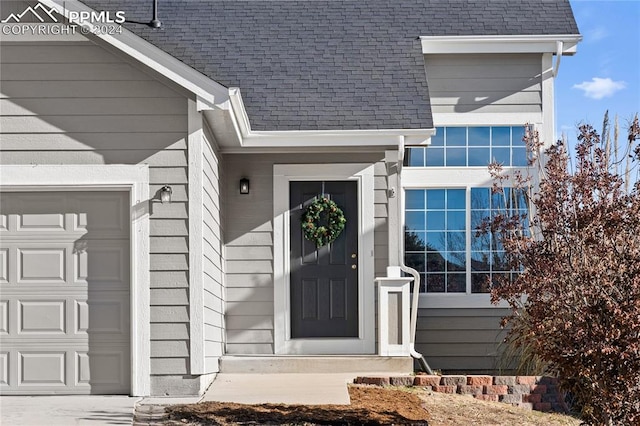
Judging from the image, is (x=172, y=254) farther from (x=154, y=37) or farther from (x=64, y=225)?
(x=154, y=37)

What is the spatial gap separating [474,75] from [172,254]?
513 centimetres

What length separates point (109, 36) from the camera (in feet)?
24.8

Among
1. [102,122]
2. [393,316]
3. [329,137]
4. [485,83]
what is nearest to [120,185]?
[102,122]

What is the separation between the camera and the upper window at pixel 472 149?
36.0 ft

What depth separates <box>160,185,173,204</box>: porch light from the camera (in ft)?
25.0

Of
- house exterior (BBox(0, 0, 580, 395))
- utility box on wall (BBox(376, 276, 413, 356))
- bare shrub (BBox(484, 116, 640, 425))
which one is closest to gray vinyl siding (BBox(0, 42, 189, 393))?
house exterior (BBox(0, 0, 580, 395))

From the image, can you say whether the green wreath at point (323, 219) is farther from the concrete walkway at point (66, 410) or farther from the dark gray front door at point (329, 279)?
the concrete walkway at point (66, 410)

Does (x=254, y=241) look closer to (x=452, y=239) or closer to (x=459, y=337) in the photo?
(x=452, y=239)

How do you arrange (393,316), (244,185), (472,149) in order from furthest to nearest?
1. (472,149)
2. (244,185)
3. (393,316)

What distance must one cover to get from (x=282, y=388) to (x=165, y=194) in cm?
213

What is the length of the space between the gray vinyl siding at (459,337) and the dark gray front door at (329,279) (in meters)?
1.29

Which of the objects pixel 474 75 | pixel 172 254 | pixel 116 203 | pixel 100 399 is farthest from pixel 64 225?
pixel 474 75

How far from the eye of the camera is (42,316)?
770 cm

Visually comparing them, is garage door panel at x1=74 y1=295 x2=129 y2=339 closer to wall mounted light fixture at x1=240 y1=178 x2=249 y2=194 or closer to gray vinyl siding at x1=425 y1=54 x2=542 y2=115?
wall mounted light fixture at x1=240 y1=178 x2=249 y2=194
